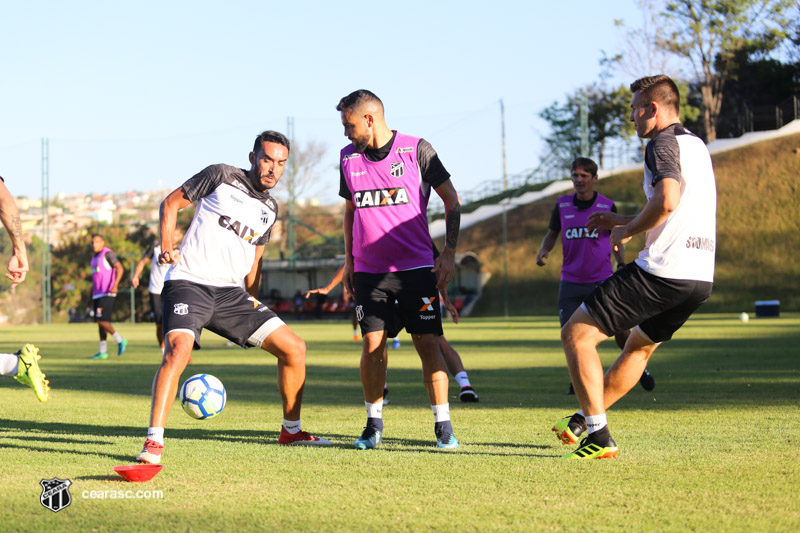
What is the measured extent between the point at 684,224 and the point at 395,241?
1928mm

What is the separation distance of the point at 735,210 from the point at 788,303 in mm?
8658

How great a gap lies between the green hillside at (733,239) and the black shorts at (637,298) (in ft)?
123

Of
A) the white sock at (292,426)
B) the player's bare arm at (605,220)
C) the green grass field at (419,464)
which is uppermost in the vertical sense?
the player's bare arm at (605,220)

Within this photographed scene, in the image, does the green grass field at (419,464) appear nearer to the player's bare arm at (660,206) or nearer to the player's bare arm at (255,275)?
the player's bare arm at (255,275)

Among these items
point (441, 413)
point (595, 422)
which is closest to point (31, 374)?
point (441, 413)

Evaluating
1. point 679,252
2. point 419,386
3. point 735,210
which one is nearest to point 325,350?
point 419,386

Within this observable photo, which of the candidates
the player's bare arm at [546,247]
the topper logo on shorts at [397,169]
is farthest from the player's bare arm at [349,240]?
the player's bare arm at [546,247]

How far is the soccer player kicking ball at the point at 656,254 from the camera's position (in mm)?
5023

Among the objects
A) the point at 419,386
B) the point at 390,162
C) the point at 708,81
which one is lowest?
the point at 419,386

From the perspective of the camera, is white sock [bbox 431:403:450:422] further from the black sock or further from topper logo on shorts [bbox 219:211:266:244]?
topper logo on shorts [bbox 219:211:266:244]

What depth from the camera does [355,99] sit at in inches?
235

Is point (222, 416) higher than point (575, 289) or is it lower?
lower

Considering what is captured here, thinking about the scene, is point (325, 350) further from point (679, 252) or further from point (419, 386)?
point (679, 252)

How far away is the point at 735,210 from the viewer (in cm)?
4912
